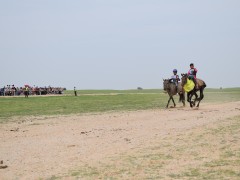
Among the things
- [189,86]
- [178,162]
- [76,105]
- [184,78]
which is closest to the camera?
[178,162]

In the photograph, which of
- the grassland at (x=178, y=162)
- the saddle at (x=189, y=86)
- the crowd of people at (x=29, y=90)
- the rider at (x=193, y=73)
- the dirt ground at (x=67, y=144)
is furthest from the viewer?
the crowd of people at (x=29, y=90)

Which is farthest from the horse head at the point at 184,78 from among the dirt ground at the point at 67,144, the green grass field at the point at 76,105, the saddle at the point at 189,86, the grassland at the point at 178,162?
the grassland at the point at 178,162

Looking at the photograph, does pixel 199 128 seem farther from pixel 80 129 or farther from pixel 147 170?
pixel 147 170

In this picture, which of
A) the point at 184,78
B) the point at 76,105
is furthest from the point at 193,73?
the point at 76,105

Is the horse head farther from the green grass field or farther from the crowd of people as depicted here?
the crowd of people

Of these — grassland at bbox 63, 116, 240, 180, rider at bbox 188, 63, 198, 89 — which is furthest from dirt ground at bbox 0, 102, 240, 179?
rider at bbox 188, 63, 198, 89

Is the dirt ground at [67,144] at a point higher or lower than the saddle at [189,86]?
Answer: lower

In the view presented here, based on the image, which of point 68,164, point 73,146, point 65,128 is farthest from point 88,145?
point 65,128

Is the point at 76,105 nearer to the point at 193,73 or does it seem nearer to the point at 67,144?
the point at 193,73

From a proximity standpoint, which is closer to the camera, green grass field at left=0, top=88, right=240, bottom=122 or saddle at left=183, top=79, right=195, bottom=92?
saddle at left=183, top=79, right=195, bottom=92

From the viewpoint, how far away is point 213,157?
9891mm

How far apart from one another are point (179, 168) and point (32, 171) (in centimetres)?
325

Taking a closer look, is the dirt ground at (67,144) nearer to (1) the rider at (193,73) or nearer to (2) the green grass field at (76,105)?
(2) the green grass field at (76,105)

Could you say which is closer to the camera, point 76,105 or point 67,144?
point 67,144
